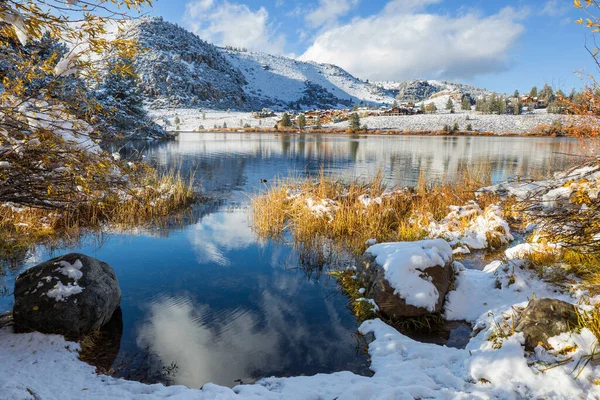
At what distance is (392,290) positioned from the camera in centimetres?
505

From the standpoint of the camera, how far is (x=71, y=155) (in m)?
3.32

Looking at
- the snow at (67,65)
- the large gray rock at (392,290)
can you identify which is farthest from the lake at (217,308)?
the snow at (67,65)

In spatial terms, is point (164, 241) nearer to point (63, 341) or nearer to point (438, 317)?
point (63, 341)

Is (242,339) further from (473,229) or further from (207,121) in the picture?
(207,121)

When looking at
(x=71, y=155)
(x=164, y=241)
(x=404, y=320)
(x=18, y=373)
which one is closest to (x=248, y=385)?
(x=18, y=373)

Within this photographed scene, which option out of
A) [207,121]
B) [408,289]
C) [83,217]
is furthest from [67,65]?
[207,121]

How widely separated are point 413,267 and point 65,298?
4.78 meters

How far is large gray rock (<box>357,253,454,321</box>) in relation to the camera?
4945mm

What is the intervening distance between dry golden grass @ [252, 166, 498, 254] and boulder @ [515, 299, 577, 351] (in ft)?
14.3

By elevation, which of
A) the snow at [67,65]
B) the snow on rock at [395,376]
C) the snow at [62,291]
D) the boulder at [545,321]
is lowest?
the snow on rock at [395,376]

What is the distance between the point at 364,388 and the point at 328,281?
342 centimetres

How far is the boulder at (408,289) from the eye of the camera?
4941mm

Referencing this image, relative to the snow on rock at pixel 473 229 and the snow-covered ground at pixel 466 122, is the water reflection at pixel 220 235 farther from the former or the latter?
the snow-covered ground at pixel 466 122

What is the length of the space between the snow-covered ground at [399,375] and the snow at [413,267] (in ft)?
2.51
